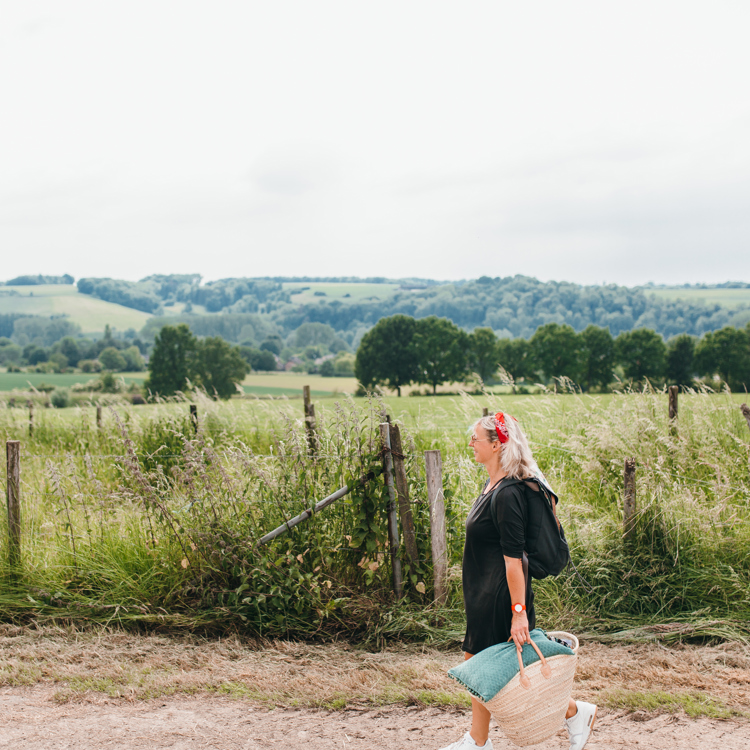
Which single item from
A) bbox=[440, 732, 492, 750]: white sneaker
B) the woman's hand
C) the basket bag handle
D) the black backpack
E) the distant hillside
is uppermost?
the distant hillside

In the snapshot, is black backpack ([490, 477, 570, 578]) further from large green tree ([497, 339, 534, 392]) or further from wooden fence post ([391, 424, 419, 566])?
large green tree ([497, 339, 534, 392])

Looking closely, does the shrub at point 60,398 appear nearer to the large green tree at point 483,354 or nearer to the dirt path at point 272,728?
the large green tree at point 483,354

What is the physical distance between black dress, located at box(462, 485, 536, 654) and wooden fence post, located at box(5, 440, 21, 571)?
14.4ft

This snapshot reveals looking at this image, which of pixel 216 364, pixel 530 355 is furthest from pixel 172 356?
pixel 530 355

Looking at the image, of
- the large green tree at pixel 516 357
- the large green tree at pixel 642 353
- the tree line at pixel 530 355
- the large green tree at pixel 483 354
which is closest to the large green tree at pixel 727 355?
the tree line at pixel 530 355

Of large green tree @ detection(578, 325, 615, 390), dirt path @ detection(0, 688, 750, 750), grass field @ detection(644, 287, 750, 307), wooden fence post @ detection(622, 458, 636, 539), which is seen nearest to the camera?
dirt path @ detection(0, 688, 750, 750)

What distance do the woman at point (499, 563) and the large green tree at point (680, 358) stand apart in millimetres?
83992

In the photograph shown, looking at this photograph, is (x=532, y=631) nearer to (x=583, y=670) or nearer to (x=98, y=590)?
(x=583, y=670)

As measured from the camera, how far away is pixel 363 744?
3.44m

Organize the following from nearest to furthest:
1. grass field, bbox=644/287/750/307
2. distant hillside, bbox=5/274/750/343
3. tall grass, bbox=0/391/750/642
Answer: tall grass, bbox=0/391/750/642 → distant hillside, bbox=5/274/750/343 → grass field, bbox=644/287/750/307

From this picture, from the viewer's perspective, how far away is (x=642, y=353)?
79062mm

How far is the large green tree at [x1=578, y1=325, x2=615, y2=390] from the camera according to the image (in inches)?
3162

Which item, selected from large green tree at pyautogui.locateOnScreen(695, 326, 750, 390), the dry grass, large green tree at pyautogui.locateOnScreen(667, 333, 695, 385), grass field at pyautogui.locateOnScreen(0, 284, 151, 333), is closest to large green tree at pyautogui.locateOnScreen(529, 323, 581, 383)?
large green tree at pyautogui.locateOnScreen(667, 333, 695, 385)

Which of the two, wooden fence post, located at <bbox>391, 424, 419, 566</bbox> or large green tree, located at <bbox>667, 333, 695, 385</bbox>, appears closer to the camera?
wooden fence post, located at <bbox>391, 424, 419, 566</bbox>
